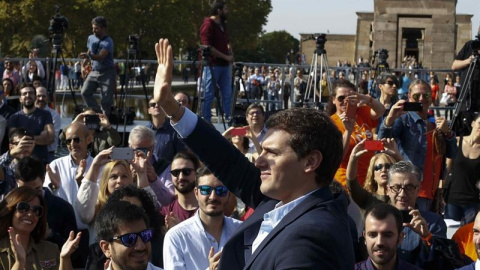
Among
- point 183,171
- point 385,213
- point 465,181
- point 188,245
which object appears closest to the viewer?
point 188,245

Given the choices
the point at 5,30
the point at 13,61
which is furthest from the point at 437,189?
the point at 5,30

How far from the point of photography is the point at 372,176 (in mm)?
7816

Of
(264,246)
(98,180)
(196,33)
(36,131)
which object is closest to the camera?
(264,246)

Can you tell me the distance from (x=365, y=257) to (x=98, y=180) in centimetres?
251

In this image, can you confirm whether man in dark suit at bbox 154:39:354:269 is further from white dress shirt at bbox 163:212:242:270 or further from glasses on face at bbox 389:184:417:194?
glasses on face at bbox 389:184:417:194

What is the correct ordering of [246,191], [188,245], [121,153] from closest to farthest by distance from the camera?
[246,191] < [188,245] < [121,153]

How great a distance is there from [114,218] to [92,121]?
13.5ft

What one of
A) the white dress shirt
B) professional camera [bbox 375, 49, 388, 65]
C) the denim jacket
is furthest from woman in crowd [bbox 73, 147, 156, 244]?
professional camera [bbox 375, 49, 388, 65]

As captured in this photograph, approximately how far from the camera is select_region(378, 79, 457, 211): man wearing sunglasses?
9.08m

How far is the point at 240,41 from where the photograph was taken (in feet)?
240

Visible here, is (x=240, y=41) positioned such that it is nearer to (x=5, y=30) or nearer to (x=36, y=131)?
(x=5, y=30)

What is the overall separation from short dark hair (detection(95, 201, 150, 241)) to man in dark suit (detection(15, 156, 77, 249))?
165 centimetres

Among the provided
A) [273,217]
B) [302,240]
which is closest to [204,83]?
[273,217]

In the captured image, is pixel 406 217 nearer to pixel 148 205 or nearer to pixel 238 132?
pixel 148 205
